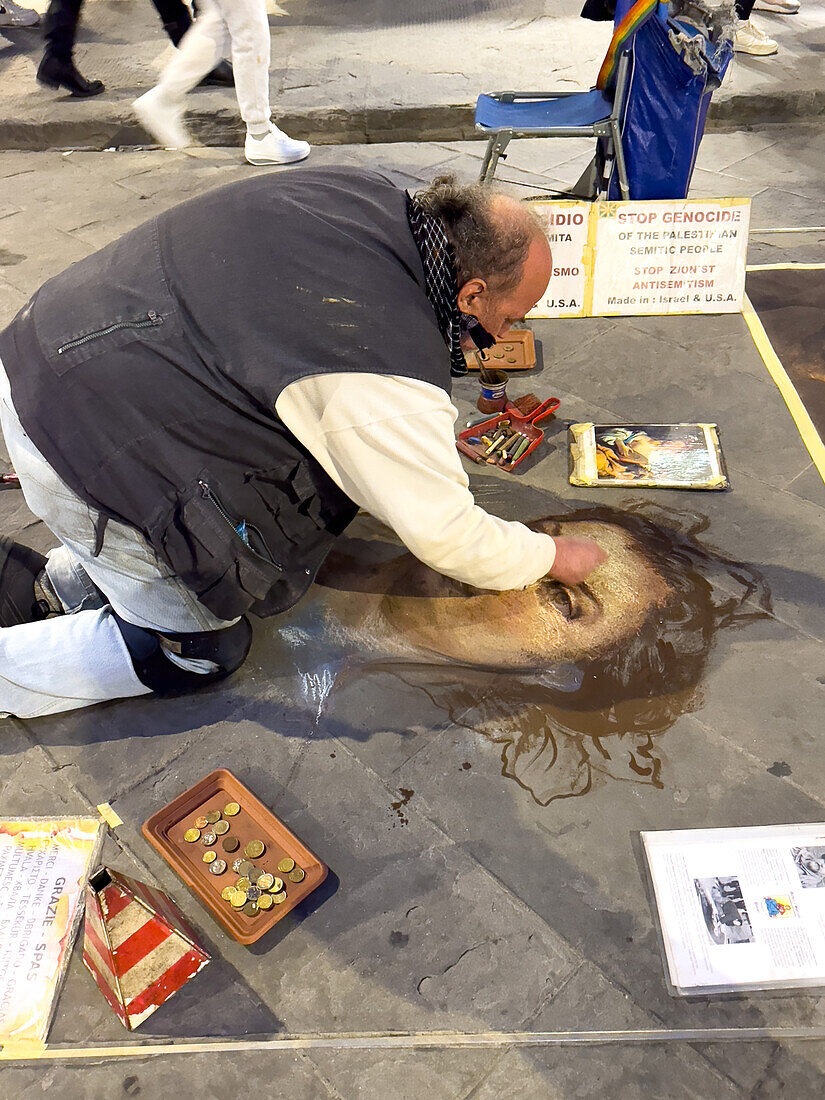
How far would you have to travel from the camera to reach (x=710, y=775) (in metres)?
2.22

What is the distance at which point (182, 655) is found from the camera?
2.47 metres

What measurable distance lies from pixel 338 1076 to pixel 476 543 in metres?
1.21

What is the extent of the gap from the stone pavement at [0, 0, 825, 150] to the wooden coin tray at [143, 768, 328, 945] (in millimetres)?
5401

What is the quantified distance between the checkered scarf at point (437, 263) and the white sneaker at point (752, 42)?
602cm

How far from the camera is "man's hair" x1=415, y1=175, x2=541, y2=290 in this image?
76.9 inches

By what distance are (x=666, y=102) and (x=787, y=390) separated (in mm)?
1495

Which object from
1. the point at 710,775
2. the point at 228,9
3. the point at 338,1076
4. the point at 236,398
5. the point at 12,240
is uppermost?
the point at 228,9

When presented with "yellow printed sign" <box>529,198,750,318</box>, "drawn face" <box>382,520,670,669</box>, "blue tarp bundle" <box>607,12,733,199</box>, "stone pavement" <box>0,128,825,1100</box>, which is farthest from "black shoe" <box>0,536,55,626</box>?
"blue tarp bundle" <box>607,12,733,199</box>

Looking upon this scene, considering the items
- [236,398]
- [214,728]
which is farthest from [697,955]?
[236,398]

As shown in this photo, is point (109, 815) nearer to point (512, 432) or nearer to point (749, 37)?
point (512, 432)

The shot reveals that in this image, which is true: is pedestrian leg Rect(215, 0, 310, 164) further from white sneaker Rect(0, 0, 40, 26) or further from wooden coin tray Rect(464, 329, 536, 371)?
white sneaker Rect(0, 0, 40, 26)

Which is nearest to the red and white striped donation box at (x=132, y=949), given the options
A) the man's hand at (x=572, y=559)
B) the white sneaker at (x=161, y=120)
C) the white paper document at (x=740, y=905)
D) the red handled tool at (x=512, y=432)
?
the white paper document at (x=740, y=905)

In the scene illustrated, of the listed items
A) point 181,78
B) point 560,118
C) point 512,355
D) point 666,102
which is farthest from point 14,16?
point 512,355

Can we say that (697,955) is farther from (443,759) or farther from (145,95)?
(145,95)
